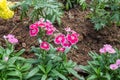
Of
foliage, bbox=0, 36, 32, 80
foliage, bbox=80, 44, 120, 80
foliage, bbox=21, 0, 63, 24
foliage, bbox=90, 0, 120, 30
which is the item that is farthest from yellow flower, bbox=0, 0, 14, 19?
foliage, bbox=80, 44, 120, 80

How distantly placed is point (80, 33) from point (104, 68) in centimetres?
115

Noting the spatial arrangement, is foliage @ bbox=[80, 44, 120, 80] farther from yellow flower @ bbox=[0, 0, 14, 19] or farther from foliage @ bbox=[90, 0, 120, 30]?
yellow flower @ bbox=[0, 0, 14, 19]

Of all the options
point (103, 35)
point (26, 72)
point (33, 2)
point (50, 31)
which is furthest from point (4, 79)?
point (103, 35)

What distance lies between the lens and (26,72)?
14.1 feet

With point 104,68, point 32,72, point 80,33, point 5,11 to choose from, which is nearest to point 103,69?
point 104,68

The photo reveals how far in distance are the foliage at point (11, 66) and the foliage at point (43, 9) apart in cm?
84

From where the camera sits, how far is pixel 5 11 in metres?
5.25

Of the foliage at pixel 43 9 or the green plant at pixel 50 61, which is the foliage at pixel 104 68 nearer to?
the green plant at pixel 50 61

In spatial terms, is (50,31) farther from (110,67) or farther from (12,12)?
(12,12)

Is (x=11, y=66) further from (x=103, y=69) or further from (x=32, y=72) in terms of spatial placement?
(x=103, y=69)

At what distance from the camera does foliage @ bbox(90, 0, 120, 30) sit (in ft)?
17.4

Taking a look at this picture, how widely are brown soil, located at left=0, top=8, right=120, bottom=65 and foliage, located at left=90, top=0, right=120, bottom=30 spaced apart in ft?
0.42

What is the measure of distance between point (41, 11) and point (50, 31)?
3.64 feet

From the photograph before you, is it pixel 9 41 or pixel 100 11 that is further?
pixel 100 11
